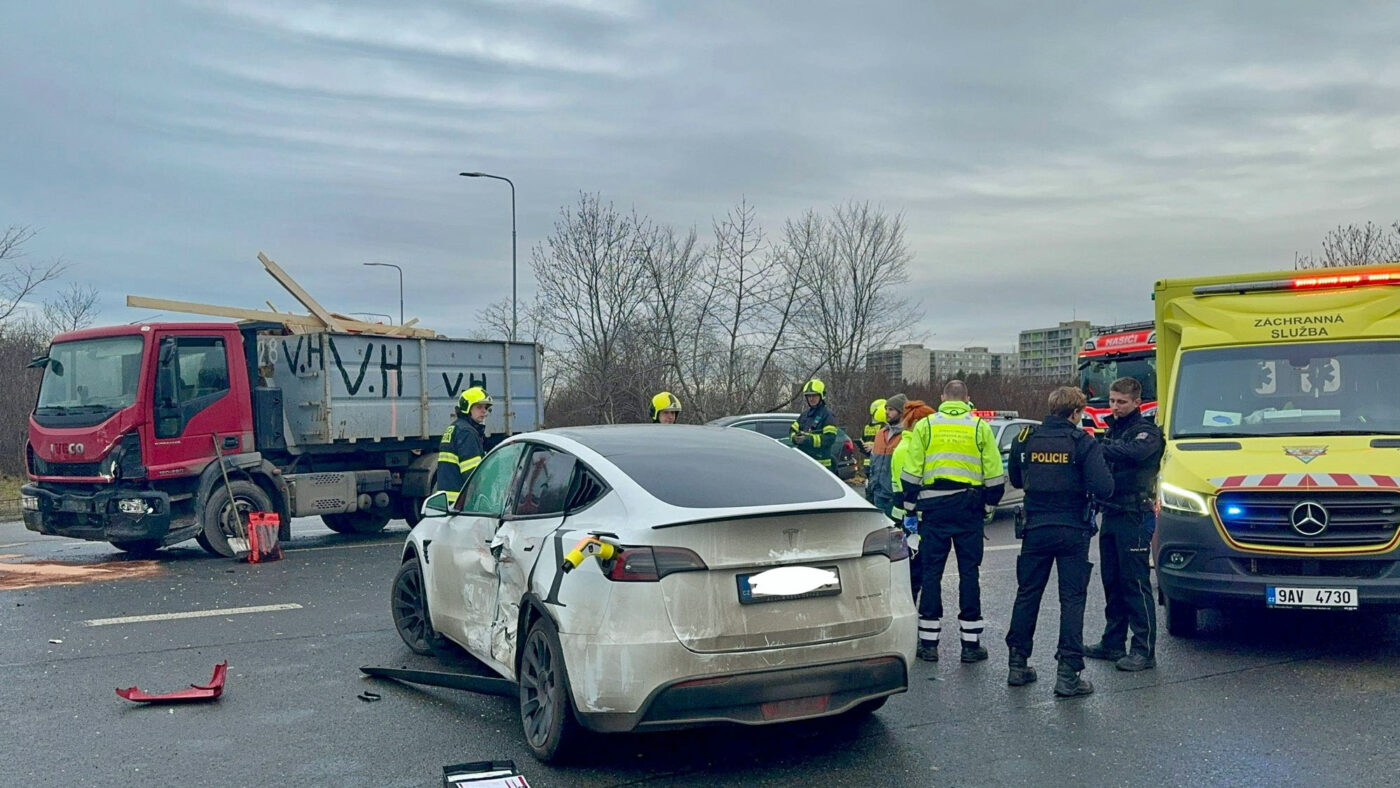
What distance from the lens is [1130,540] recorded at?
23.9 ft


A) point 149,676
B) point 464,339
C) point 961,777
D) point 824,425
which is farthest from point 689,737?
point 464,339

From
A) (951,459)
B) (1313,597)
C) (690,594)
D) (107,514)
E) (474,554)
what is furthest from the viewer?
(107,514)

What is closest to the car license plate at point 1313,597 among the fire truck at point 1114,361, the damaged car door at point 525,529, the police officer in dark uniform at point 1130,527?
the police officer in dark uniform at point 1130,527

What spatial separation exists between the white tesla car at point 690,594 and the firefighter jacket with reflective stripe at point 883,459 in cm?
391

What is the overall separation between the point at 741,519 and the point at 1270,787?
8.17 ft

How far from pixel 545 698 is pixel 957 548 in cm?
325

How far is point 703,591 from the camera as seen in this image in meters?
4.95

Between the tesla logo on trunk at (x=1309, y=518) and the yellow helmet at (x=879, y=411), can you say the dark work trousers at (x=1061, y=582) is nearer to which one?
the tesla logo on trunk at (x=1309, y=518)

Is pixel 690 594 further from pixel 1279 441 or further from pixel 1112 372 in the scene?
pixel 1112 372

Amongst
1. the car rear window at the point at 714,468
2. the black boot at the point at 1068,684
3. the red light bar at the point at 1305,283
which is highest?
the red light bar at the point at 1305,283

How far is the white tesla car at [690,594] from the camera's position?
16.1 feet

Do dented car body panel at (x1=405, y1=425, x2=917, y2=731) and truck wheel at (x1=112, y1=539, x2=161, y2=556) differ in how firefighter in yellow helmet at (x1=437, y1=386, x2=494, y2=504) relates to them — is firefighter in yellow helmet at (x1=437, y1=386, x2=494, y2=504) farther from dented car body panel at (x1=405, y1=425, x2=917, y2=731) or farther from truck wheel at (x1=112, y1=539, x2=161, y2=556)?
truck wheel at (x1=112, y1=539, x2=161, y2=556)

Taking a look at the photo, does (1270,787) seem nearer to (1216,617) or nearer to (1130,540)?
(1130,540)

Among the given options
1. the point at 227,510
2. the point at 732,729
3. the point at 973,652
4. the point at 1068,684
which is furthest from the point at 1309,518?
the point at 227,510
